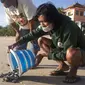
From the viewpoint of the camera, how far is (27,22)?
5504 mm

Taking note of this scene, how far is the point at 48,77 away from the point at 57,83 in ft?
1.29

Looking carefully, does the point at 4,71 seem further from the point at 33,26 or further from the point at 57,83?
the point at 57,83

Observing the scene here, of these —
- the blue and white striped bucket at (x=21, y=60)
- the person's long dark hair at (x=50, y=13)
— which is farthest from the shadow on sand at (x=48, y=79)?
the person's long dark hair at (x=50, y=13)

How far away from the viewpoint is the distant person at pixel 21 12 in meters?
5.08

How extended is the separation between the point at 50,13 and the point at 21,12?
3.73 ft

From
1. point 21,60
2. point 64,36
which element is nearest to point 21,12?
point 21,60

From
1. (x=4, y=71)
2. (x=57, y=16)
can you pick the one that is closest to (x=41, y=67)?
(x=4, y=71)

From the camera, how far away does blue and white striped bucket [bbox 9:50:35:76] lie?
14.3 feet

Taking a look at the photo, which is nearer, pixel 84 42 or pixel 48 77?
pixel 84 42

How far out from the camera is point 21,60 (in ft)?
14.5

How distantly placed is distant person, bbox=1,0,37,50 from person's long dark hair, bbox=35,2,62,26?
2.62 ft

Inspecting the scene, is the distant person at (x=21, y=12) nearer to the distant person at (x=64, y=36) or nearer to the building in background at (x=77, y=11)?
the distant person at (x=64, y=36)

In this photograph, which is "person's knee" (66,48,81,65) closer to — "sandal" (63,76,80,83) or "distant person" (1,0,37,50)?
"sandal" (63,76,80,83)

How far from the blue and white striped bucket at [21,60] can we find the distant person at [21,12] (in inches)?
23.2
